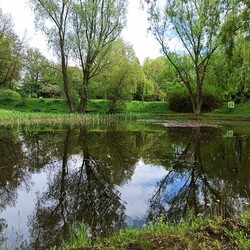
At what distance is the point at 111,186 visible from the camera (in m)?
6.04

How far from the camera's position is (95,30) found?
2914 centimetres

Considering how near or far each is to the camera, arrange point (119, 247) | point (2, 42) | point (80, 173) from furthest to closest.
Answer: point (2, 42)
point (80, 173)
point (119, 247)

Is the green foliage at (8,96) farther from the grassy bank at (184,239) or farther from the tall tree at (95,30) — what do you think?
the grassy bank at (184,239)

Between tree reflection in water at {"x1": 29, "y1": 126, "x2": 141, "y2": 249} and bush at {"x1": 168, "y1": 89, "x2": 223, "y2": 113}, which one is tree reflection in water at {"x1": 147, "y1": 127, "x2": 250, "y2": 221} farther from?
bush at {"x1": 168, "y1": 89, "x2": 223, "y2": 113}

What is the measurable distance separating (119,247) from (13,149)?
26.3 feet

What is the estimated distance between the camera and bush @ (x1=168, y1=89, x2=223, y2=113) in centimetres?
3838

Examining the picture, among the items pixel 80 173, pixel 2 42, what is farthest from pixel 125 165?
pixel 2 42

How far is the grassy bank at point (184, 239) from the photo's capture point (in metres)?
2.87

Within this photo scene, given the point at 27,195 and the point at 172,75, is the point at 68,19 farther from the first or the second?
the point at 27,195

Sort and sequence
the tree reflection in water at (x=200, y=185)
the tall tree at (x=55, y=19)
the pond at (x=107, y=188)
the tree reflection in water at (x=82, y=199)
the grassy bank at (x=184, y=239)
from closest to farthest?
the grassy bank at (x=184, y=239), the tree reflection in water at (x=82, y=199), the pond at (x=107, y=188), the tree reflection in water at (x=200, y=185), the tall tree at (x=55, y=19)

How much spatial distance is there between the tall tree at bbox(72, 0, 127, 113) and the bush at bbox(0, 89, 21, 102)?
13.3 metres

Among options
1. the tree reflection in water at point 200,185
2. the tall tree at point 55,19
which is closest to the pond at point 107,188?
the tree reflection in water at point 200,185

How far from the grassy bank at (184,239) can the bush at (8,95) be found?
123ft

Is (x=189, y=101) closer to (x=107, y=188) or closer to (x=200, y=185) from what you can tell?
(x=200, y=185)
